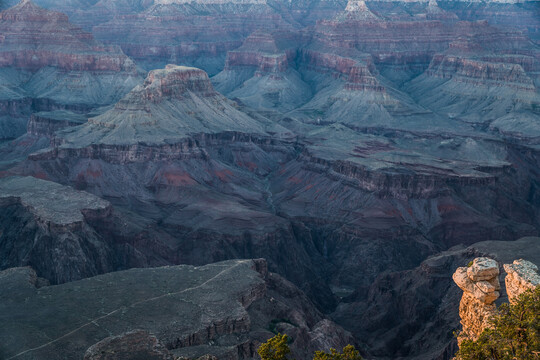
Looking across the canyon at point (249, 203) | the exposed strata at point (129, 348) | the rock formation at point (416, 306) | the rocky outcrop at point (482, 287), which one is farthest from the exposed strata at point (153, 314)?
the rocky outcrop at point (482, 287)

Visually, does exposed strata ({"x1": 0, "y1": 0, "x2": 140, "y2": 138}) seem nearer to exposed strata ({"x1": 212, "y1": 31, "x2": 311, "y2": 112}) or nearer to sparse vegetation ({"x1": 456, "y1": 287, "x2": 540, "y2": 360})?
exposed strata ({"x1": 212, "y1": 31, "x2": 311, "y2": 112})

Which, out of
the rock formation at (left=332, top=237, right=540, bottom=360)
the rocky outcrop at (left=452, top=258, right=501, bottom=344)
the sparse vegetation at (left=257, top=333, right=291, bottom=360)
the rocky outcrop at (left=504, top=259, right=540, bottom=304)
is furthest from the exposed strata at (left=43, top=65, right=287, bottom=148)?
the rocky outcrop at (left=504, top=259, right=540, bottom=304)

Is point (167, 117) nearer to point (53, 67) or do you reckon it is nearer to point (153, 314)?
point (153, 314)

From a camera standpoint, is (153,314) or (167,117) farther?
(167,117)

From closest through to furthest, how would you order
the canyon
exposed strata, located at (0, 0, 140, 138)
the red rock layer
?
the canyon → exposed strata, located at (0, 0, 140, 138) → the red rock layer

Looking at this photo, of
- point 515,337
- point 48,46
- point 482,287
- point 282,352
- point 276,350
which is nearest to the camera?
point 515,337

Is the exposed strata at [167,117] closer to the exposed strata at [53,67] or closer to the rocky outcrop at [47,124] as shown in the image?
the rocky outcrop at [47,124]

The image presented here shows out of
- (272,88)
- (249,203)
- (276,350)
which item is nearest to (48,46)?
(272,88)
